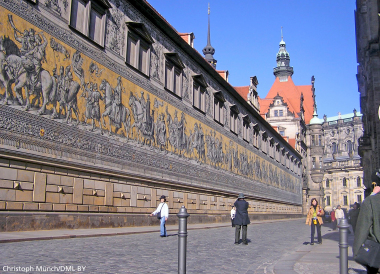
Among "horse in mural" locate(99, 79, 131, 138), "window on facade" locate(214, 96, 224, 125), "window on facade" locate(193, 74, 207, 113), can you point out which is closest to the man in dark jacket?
"horse in mural" locate(99, 79, 131, 138)

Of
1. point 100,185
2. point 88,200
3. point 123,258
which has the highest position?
point 100,185

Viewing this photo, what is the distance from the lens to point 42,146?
1208 centimetres

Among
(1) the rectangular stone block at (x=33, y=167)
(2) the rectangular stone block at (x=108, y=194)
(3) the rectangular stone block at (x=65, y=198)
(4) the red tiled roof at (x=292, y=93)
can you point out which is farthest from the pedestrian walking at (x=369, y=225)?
(4) the red tiled roof at (x=292, y=93)

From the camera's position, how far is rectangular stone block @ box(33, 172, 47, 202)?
38.7 ft

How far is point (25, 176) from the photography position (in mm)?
11539

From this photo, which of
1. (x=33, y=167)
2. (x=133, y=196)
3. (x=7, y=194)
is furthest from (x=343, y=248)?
(x=133, y=196)

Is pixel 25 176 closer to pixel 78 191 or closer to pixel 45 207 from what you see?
pixel 45 207

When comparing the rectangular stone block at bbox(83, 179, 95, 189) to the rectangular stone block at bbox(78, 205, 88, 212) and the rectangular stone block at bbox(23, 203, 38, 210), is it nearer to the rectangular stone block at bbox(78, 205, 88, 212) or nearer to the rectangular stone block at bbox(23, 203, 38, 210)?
the rectangular stone block at bbox(78, 205, 88, 212)

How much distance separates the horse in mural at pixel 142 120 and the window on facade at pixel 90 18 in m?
2.73

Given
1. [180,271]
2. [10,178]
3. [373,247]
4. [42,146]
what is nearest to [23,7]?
[42,146]

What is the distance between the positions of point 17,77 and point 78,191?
3959 mm

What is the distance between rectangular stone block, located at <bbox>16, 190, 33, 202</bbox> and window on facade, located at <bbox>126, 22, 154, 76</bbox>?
23.8 ft

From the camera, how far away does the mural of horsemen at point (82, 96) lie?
11492 mm

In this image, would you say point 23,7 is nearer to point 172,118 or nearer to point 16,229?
point 16,229
